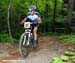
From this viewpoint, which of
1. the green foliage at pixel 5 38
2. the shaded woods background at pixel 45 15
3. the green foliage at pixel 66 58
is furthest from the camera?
the shaded woods background at pixel 45 15

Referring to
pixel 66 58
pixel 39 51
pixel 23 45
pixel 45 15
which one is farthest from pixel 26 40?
pixel 45 15

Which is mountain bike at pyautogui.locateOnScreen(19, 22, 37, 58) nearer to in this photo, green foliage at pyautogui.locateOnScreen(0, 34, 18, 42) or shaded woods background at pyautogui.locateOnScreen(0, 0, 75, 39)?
green foliage at pyautogui.locateOnScreen(0, 34, 18, 42)

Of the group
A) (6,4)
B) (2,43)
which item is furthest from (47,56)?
(6,4)

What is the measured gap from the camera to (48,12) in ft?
57.0

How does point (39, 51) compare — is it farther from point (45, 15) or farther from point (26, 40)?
point (45, 15)

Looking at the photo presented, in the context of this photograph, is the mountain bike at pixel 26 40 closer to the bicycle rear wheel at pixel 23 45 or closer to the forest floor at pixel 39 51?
the bicycle rear wheel at pixel 23 45

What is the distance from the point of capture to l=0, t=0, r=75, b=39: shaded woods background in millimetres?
15406

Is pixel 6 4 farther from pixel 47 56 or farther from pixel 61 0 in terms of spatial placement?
pixel 47 56

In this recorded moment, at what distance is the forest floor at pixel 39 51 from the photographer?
34.0ft

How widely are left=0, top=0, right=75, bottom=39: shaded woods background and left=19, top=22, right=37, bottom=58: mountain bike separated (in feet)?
12.4

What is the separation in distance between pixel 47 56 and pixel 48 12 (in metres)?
6.78

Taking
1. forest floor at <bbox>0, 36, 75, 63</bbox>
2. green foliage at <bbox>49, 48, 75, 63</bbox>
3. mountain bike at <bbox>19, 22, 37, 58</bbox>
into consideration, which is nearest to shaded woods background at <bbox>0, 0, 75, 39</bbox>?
forest floor at <bbox>0, 36, 75, 63</bbox>

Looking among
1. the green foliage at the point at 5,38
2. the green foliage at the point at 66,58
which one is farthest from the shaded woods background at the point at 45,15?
the green foliage at the point at 66,58

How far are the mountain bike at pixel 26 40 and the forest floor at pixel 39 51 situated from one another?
217mm
